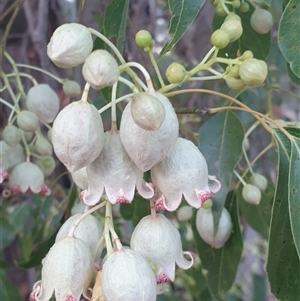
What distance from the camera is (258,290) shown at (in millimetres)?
2213

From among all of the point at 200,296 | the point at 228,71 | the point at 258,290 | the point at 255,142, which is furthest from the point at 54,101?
the point at 255,142

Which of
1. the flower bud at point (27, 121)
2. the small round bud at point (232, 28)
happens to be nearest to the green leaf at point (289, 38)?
the small round bud at point (232, 28)

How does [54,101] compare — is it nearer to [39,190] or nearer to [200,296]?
[39,190]

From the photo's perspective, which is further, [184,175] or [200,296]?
[200,296]

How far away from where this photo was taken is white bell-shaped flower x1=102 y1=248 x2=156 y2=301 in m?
0.78

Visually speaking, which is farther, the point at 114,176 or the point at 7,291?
the point at 7,291

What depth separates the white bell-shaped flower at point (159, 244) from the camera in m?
0.89

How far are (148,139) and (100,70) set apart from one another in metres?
0.12

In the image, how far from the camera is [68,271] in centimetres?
82

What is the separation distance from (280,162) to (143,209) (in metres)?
0.52

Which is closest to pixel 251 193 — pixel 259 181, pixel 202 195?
pixel 259 181

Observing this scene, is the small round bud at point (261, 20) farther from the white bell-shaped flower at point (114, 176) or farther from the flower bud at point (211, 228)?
the white bell-shaped flower at point (114, 176)

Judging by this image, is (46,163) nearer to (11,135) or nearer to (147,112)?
(11,135)

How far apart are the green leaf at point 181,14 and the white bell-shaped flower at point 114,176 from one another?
0.58 feet
